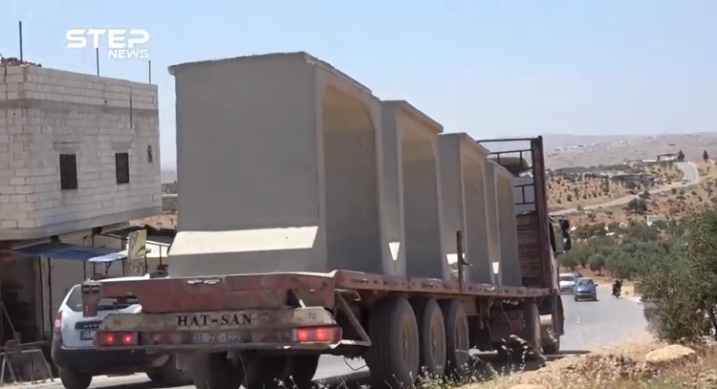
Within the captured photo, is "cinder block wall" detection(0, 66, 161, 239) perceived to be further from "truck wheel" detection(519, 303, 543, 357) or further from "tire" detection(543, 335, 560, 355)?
"truck wheel" detection(519, 303, 543, 357)

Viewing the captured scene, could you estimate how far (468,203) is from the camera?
1811 centimetres

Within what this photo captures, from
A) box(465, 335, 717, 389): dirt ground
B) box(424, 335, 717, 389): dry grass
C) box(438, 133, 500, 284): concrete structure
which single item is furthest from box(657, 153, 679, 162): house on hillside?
box(424, 335, 717, 389): dry grass

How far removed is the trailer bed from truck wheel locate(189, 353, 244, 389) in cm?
194

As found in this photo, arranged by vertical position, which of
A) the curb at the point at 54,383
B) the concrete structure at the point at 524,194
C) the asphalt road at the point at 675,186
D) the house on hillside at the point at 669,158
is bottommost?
the curb at the point at 54,383

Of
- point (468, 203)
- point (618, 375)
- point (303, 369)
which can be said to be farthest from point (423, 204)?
point (618, 375)

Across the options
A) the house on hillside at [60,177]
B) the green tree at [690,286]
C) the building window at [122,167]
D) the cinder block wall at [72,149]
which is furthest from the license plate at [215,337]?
the building window at [122,167]

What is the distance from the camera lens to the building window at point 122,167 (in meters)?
31.6

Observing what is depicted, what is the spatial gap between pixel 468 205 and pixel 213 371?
A: 6010mm

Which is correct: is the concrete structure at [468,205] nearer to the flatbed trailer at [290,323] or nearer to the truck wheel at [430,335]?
the flatbed trailer at [290,323]

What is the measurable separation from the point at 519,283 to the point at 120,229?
13997 mm

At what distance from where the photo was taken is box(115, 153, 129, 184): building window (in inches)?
1243

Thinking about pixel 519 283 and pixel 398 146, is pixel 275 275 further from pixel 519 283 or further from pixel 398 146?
pixel 519 283

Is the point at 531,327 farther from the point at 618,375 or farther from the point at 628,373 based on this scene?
the point at 618,375

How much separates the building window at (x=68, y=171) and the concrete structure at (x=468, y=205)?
501 inches
